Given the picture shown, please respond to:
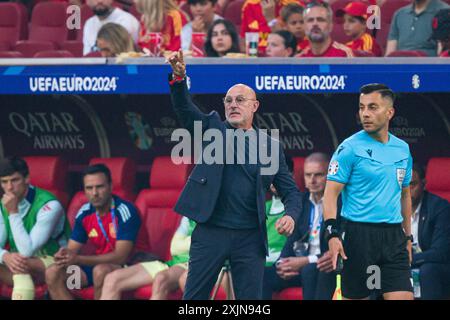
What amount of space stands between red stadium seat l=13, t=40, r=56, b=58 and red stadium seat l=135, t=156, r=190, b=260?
4.61ft

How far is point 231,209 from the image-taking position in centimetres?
793

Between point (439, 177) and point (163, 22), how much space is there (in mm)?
2674

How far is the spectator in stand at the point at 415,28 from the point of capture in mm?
10727

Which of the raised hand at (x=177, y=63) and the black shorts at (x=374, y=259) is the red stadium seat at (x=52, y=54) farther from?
the black shorts at (x=374, y=259)

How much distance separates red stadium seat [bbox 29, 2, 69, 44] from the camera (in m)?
12.7

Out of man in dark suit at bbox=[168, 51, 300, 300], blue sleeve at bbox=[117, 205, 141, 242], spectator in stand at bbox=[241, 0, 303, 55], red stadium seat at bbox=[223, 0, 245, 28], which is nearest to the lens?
man in dark suit at bbox=[168, 51, 300, 300]

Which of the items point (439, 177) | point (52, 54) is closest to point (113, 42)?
point (52, 54)

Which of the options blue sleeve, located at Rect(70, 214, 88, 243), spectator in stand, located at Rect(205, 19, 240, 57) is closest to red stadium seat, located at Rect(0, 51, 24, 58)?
blue sleeve, located at Rect(70, 214, 88, 243)

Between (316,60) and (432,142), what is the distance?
58.6 inches

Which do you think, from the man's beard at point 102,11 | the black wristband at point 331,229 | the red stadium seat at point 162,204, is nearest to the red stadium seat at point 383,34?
the red stadium seat at point 162,204

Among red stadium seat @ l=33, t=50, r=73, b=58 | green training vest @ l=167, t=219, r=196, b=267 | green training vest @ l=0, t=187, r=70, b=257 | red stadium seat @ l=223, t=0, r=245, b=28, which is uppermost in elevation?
red stadium seat @ l=223, t=0, r=245, b=28

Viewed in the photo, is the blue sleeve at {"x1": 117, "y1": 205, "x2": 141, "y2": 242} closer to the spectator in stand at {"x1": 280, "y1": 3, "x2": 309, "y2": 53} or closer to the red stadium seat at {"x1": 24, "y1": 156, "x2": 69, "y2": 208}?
the red stadium seat at {"x1": 24, "y1": 156, "x2": 69, "y2": 208}

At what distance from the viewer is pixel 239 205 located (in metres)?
7.95
